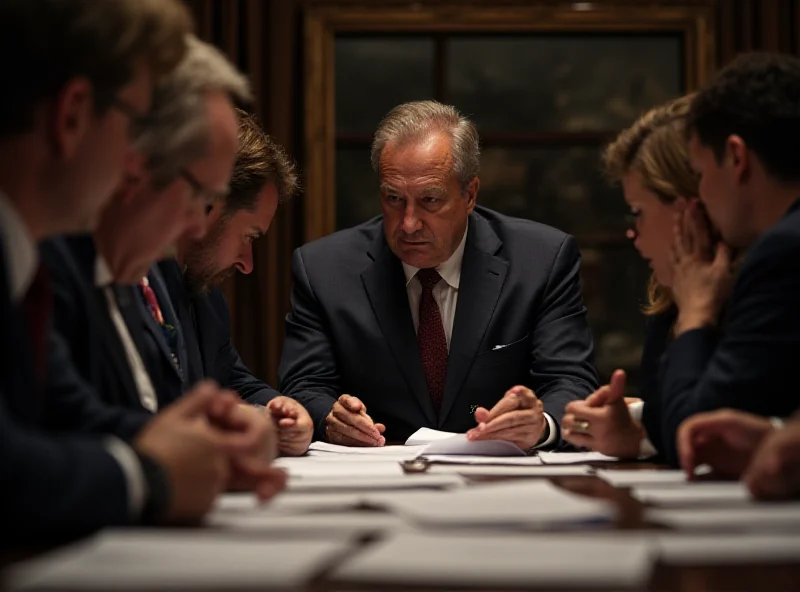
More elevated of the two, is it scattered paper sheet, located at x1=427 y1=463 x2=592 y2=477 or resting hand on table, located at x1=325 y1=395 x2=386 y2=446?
scattered paper sheet, located at x1=427 y1=463 x2=592 y2=477

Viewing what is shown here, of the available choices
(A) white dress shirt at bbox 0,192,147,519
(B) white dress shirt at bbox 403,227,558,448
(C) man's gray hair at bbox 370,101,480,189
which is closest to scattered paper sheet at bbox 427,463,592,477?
(A) white dress shirt at bbox 0,192,147,519

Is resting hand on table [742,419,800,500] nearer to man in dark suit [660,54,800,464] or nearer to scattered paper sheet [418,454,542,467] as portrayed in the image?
man in dark suit [660,54,800,464]

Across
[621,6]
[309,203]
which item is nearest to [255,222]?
[309,203]

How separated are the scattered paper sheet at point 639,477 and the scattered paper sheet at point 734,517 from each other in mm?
297

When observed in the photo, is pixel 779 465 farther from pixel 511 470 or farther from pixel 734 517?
pixel 511 470

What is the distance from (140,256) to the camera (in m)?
1.86

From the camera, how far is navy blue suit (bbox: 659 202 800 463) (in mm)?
1729

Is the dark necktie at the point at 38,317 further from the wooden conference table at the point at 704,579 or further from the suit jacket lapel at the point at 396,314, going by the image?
the suit jacket lapel at the point at 396,314

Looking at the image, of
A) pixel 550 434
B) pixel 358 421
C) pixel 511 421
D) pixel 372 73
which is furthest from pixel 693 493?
pixel 372 73

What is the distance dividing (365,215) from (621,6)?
5.46 ft

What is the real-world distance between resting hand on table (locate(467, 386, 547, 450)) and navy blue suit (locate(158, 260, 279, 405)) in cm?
67

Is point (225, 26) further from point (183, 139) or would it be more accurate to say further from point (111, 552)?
point (111, 552)

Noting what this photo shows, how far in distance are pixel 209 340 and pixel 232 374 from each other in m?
0.25

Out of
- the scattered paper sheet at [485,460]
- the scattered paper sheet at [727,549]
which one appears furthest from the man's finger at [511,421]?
the scattered paper sheet at [727,549]
